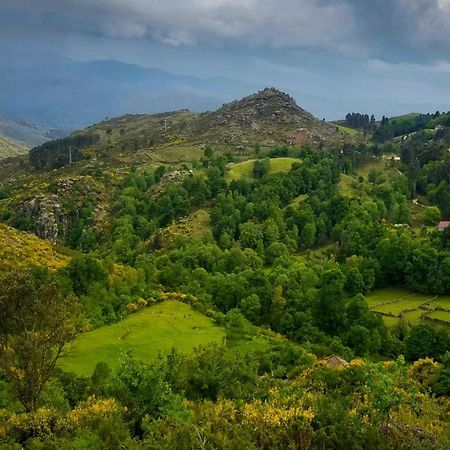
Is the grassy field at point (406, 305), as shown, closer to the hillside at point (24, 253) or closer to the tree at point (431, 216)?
the tree at point (431, 216)

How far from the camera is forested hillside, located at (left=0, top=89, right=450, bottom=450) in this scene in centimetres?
3353

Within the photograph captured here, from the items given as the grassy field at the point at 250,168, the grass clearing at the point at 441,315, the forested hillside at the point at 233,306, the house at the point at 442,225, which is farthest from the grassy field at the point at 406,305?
the grassy field at the point at 250,168

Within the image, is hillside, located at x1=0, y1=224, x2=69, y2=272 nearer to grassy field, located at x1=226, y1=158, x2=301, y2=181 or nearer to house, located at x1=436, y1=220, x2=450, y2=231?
house, located at x1=436, y1=220, x2=450, y2=231

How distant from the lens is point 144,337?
216 ft

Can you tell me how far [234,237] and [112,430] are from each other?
98.2 m

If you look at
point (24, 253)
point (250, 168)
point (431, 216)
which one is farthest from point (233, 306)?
point (250, 168)

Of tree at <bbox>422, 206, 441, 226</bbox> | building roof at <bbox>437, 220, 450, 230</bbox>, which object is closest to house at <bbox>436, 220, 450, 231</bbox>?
building roof at <bbox>437, 220, 450, 230</bbox>

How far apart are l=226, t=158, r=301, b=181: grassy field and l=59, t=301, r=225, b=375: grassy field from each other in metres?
86.6

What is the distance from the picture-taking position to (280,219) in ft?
428

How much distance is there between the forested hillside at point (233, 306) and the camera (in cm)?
3353

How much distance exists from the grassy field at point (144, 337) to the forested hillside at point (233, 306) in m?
0.32

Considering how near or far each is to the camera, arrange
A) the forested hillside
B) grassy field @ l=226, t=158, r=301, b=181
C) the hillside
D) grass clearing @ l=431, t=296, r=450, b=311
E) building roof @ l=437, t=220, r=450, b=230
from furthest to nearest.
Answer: grassy field @ l=226, t=158, r=301, b=181
building roof @ l=437, t=220, r=450, b=230
grass clearing @ l=431, t=296, r=450, b=311
the hillside
the forested hillside

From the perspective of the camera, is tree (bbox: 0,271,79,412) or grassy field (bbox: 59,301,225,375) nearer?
tree (bbox: 0,271,79,412)

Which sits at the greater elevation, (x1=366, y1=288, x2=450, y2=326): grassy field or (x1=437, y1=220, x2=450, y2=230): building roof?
(x1=437, y1=220, x2=450, y2=230): building roof
